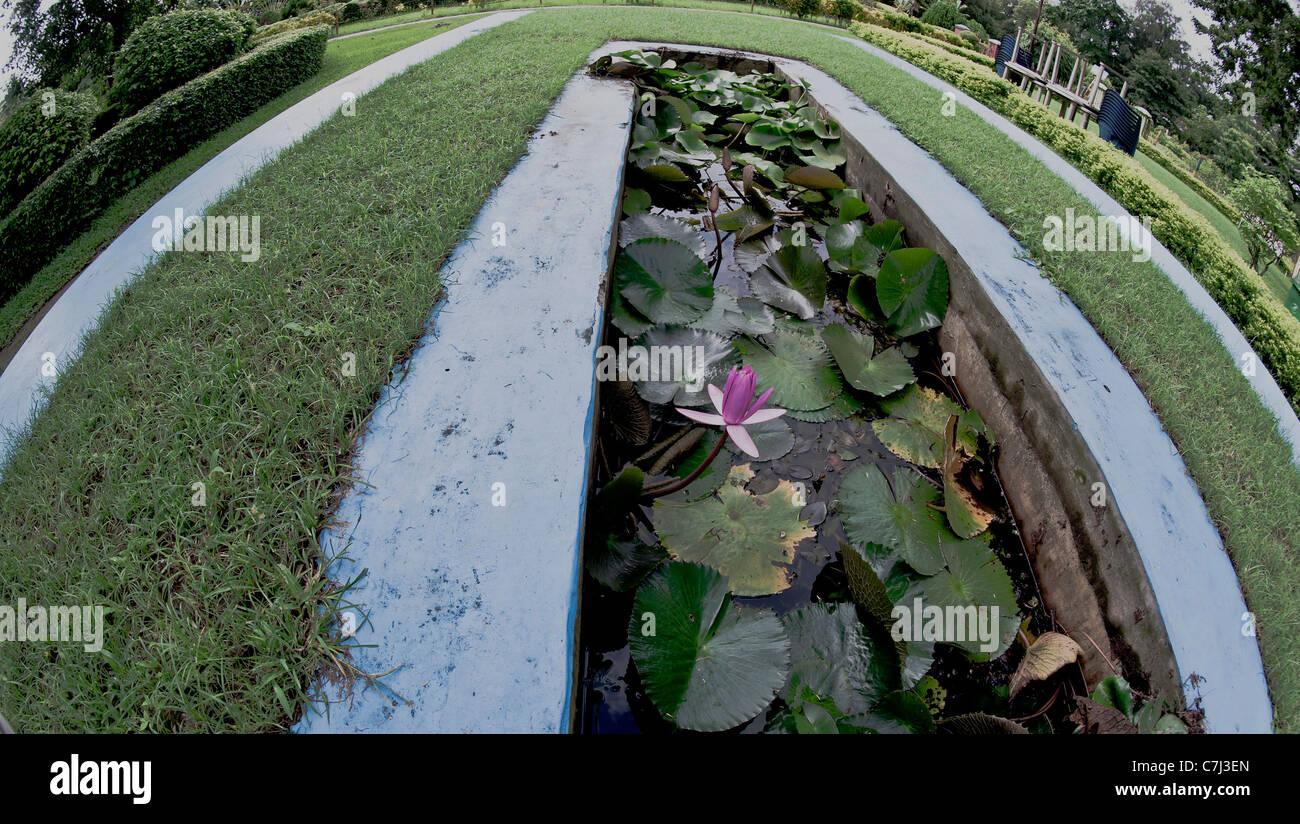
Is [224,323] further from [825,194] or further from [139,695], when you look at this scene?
[825,194]

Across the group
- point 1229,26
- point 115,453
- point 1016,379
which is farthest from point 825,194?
point 1229,26

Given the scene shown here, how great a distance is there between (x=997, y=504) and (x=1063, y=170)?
2.91 m

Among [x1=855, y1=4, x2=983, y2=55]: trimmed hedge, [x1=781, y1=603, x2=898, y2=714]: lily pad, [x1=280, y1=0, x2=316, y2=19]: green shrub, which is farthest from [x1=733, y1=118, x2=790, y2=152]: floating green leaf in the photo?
[x1=280, y1=0, x2=316, y2=19]: green shrub

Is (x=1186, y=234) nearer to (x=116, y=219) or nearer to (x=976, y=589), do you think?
(x=976, y=589)

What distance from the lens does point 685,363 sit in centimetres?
222

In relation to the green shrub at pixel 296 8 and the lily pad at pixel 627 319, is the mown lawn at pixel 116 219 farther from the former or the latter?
the green shrub at pixel 296 8

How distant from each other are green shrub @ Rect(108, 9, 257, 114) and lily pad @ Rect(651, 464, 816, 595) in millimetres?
7382

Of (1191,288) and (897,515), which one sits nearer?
(897,515)

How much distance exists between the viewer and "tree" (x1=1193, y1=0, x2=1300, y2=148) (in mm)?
13719

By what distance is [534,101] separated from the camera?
166 inches

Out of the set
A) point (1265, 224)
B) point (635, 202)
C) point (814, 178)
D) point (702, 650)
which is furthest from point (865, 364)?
point (1265, 224)

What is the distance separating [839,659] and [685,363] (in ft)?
3.65

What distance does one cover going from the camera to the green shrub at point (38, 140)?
198 inches

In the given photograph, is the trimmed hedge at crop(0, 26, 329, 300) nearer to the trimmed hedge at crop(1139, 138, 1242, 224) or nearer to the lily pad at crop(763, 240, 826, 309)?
the lily pad at crop(763, 240, 826, 309)
